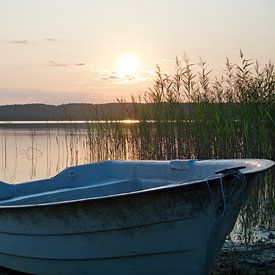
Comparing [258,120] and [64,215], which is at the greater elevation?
[258,120]

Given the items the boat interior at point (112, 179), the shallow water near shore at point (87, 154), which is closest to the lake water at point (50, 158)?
the shallow water near shore at point (87, 154)

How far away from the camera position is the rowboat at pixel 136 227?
366cm

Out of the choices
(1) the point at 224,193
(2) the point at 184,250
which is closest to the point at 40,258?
(2) the point at 184,250

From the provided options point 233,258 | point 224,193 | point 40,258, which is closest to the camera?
point 224,193

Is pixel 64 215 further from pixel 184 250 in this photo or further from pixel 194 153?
pixel 194 153

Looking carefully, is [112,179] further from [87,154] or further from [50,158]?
[50,158]

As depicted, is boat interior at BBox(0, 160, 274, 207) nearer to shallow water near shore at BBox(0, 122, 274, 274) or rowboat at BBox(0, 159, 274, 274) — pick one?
rowboat at BBox(0, 159, 274, 274)

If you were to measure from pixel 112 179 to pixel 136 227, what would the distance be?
6.18 feet

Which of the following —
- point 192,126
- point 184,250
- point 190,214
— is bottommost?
point 184,250

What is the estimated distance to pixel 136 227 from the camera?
151 inches

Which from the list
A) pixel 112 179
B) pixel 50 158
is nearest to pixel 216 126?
pixel 112 179

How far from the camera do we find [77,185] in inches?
229

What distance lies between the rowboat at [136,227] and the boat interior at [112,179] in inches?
1.4

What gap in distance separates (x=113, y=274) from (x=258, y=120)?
12.0 ft
